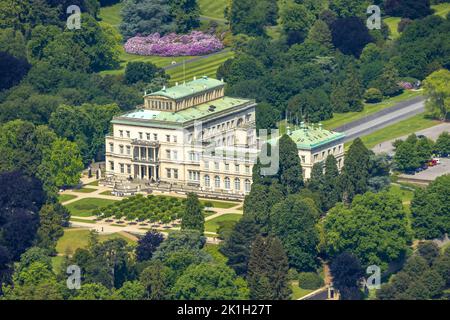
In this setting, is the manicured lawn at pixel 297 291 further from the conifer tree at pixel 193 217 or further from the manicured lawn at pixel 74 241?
the manicured lawn at pixel 74 241

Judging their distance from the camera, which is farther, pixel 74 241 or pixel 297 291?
pixel 74 241

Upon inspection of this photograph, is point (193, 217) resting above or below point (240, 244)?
above

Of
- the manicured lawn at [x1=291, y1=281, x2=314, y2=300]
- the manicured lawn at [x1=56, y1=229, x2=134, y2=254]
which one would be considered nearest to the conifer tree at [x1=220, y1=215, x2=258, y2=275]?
the manicured lawn at [x1=291, y1=281, x2=314, y2=300]

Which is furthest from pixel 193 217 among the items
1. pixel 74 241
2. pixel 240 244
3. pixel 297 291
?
pixel 297 291

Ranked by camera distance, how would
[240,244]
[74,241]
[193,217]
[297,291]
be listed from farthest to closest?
1. [74,241]
2. [193,217]
3. [240,244]
4. [297,291]

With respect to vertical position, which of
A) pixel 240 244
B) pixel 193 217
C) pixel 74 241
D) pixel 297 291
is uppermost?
pixel 193 217

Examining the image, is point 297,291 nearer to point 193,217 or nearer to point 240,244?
point 240,244

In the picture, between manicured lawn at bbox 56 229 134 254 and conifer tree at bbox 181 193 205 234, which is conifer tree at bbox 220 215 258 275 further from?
manicured lawn at bbox 56 229 134 254

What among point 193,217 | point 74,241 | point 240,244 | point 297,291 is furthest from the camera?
point 74,241
